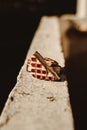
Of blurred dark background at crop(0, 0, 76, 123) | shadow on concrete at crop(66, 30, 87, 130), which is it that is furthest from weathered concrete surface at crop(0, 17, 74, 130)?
blurred dark background at crop(0, 0, 76, 123)

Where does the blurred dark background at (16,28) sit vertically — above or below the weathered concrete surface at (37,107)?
above

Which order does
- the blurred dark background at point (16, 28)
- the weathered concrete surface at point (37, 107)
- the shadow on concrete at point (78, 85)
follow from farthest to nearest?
1. the blurred dark background at point (16, 28)
2. the shadow on concrete at point (78, 85)
3. the weathered concrete surface at point (37, 107)

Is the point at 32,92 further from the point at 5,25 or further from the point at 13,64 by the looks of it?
the point at 5,25

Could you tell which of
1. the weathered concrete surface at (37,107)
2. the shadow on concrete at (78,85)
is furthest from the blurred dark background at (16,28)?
the weathered concrete surface at (37,107)

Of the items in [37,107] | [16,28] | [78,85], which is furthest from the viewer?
[16,28]

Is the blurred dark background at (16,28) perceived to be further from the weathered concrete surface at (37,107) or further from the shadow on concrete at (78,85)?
the weathered concrete surface at (37,107)

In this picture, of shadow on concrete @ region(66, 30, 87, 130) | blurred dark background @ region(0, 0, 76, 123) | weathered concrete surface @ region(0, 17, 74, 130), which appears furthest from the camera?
blurred dark background @ region(0, 0, 76, 123)

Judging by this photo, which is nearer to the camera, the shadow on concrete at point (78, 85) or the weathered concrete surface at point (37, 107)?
the weathered concrete surface at point (37, 107)

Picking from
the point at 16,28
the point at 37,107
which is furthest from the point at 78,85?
the point at 16,28

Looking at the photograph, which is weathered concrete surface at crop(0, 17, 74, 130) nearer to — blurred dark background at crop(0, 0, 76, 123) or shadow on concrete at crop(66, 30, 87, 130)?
shadow on concrete at crop(66, 30, 87, 130)

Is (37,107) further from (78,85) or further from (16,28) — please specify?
(16,28)
